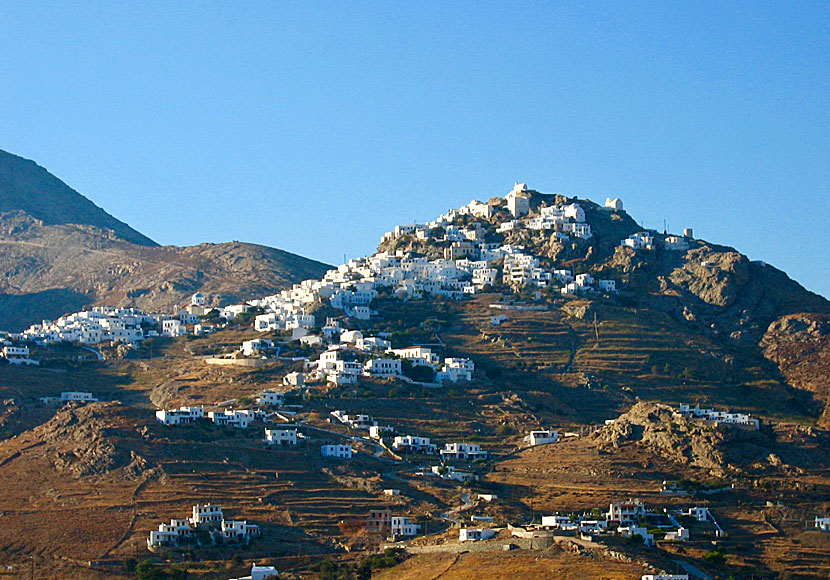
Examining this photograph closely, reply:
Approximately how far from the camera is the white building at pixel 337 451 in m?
84.6

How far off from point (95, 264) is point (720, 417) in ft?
284

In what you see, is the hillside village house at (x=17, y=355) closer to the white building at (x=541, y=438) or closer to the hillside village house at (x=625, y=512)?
the white building at (x=541, y=438)

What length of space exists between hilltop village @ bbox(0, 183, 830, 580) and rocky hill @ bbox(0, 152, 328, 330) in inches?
931

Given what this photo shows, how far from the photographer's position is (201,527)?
72.9 meters

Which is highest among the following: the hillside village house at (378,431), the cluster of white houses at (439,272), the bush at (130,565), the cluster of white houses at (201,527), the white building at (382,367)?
the cluster of white houses at (439,272)

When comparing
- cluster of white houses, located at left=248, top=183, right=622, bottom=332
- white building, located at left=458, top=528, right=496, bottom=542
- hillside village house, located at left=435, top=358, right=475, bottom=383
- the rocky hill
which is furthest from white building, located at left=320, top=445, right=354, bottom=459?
the rocky hill

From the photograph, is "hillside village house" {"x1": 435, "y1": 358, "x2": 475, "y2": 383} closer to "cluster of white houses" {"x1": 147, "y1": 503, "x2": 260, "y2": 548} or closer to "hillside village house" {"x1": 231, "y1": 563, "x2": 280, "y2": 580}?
"cluster of white houses" {"x1": 147, "y1": 503, "x2": 260, "y2": 548}

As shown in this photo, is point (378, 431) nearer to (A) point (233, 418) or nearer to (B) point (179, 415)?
(A) point (233, 418)

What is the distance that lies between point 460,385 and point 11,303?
66932 millimetres

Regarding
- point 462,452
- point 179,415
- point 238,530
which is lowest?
point 238,530

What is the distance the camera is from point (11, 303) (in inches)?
5969

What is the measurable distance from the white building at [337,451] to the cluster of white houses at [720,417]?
20.0 meters

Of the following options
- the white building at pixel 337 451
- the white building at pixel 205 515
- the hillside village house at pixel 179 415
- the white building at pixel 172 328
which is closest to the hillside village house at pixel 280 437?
the white building at pixel 337 451

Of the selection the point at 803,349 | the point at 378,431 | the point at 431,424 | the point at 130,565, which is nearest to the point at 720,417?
the point at 431,424
